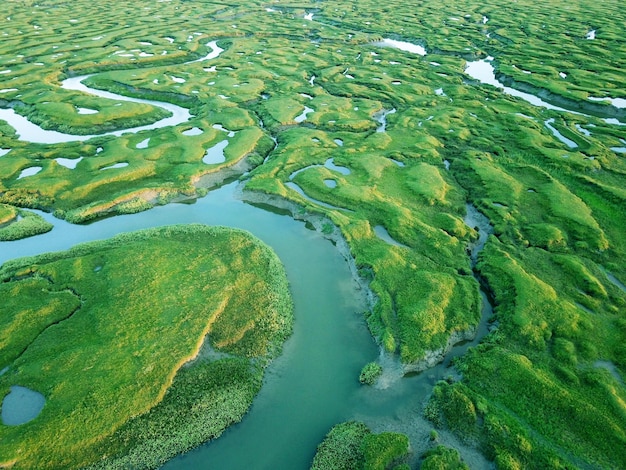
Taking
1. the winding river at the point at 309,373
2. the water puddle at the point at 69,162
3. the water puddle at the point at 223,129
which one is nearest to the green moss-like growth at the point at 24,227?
the winding river at the point at 309,373

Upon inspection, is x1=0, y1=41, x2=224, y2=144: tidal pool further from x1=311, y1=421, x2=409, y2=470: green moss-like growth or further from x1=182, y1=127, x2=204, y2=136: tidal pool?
x1=311, y1=421, x2=409, y2=470: green moss-like growth

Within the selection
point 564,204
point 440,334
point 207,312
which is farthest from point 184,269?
point 564,204

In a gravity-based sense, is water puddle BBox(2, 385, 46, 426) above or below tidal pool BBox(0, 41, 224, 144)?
above

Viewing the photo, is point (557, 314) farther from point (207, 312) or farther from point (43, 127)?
point (43, 127)

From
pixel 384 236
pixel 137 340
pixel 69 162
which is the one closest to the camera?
pixel 137 340

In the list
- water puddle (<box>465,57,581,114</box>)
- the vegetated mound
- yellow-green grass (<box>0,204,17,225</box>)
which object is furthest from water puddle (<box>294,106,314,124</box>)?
water puddle (<box>465,57,581,114</box>)

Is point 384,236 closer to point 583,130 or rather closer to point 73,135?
point 583,130

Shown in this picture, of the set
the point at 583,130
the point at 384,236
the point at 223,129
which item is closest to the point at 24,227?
the point at 223,129

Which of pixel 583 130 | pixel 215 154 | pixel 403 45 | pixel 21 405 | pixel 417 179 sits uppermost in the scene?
pixel 21 405
